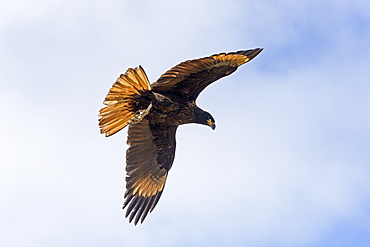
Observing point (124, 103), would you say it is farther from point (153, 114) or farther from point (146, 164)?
point (146, 164)

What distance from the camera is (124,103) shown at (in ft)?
36.2

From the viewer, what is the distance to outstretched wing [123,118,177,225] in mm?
11867

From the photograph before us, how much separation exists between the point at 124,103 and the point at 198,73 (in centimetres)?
124

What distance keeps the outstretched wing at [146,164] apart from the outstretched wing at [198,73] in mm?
1020

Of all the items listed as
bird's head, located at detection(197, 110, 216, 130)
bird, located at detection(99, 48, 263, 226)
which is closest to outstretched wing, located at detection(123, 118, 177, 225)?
bird, located at detection(99, 48, 263, 226)

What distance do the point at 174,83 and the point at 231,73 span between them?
3.03ft

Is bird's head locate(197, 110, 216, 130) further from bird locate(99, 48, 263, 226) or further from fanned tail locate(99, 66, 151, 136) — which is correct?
fanned tail locate(99, 66, 151, 136)

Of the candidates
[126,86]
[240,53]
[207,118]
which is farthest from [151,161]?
[240,53]

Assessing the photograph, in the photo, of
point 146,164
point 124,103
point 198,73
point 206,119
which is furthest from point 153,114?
point 198,73

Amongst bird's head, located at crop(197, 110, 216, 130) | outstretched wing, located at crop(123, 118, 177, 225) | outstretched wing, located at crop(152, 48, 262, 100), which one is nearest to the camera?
outstretched wing, located at crop(152, 48, 262, 100)

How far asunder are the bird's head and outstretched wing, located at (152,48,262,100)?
1.31ft

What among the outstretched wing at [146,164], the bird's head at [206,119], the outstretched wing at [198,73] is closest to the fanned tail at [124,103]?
the outstretched wing at [198,73]

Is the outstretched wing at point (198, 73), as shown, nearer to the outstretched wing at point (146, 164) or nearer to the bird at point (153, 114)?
the bird at point (153, 114)

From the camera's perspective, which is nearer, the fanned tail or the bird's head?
the fanned tail
